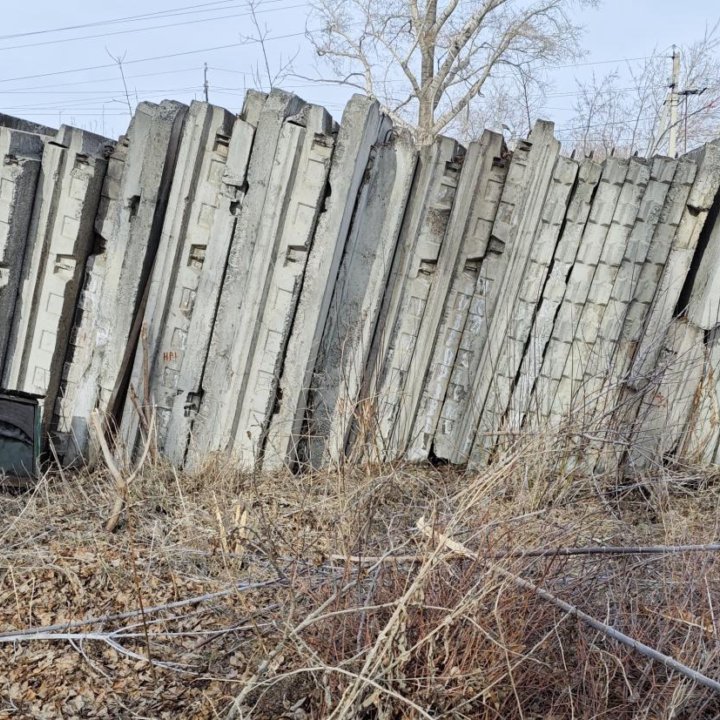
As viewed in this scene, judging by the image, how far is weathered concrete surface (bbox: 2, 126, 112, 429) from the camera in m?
5.03

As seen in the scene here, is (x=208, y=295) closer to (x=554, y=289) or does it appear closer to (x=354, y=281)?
(x=354, y=281)

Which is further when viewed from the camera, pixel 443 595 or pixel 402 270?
pixel 402 270

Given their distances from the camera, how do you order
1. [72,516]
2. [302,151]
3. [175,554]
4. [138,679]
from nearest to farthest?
[138,679], [175,554], [72,516], [302,151]

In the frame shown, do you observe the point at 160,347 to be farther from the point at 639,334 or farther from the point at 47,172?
the point at 639,334

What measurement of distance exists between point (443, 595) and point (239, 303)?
2777 mm

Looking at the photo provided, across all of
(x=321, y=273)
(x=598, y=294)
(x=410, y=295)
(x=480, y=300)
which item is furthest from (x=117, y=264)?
(x=598, y=294)

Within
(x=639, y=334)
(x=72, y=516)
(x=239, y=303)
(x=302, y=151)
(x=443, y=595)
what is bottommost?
(x=72, y=516)

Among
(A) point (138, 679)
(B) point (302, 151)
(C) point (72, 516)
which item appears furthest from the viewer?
(B) point (302, 151)

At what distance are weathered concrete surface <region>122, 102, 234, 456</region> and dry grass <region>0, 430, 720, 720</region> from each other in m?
1.10

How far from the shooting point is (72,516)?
4.30m

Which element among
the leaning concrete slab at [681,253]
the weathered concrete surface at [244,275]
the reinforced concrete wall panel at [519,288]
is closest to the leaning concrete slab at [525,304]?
the reinforced concrete wall panel at [519,288]

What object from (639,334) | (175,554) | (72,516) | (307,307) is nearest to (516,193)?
(639,334)

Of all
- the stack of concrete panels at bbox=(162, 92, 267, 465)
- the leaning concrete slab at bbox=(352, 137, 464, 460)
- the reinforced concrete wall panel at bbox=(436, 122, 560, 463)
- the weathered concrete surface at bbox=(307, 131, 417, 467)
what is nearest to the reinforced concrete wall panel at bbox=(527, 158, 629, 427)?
the reinforced concrete wall panel at bbox=(436, 122, 560, 463)

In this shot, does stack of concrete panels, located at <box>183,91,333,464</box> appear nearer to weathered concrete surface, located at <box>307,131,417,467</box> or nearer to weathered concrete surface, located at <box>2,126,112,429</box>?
weathered concrete surface, located at <box>307,131,417,467</box>
